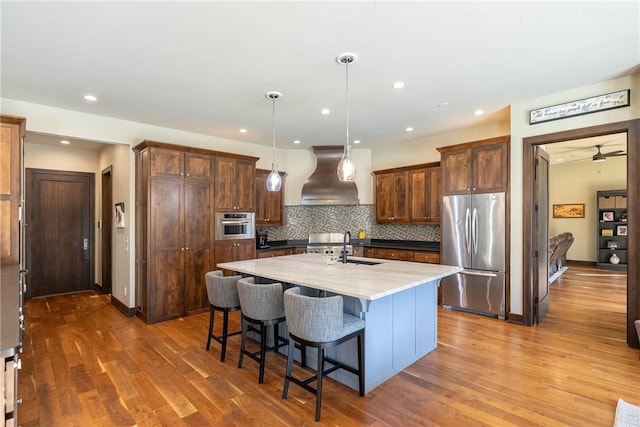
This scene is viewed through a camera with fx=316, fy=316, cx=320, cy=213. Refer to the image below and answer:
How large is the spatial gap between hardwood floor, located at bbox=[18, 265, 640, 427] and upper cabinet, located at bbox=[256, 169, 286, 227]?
8.30 ft

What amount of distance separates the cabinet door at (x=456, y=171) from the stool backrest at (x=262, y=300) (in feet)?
11.0

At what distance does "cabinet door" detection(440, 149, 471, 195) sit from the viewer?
15.4 feet

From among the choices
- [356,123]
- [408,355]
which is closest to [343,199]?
[356,123]

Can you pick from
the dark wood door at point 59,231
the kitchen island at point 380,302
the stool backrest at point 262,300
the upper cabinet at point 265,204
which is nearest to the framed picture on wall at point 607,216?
the kitchen island at point 380,302

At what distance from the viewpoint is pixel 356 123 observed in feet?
16.3

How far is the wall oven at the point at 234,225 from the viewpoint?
199 inches

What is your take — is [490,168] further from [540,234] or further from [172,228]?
[172,228]

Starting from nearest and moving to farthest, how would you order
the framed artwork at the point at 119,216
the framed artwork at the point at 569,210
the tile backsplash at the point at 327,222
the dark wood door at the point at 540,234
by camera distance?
the dark wood door at the point at 540,234 < the framed artwork at the point at 119,216 < the tile backsplash at the point at 327,222 < the framed artwork at the point at 569,210

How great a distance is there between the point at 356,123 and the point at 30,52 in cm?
380

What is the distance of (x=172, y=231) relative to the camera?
4555 millimetres

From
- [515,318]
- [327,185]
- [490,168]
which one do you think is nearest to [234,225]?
[327,185]

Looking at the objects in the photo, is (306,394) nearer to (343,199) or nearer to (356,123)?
(356,123)

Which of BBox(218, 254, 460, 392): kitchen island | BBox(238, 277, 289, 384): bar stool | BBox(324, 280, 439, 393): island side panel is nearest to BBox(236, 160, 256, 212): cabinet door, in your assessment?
BBox(218, 254, 460, 392): kitchen island

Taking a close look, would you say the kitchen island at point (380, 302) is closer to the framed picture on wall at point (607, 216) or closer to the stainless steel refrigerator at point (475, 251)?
the stainless steel refrigerator at point (475, 251)
